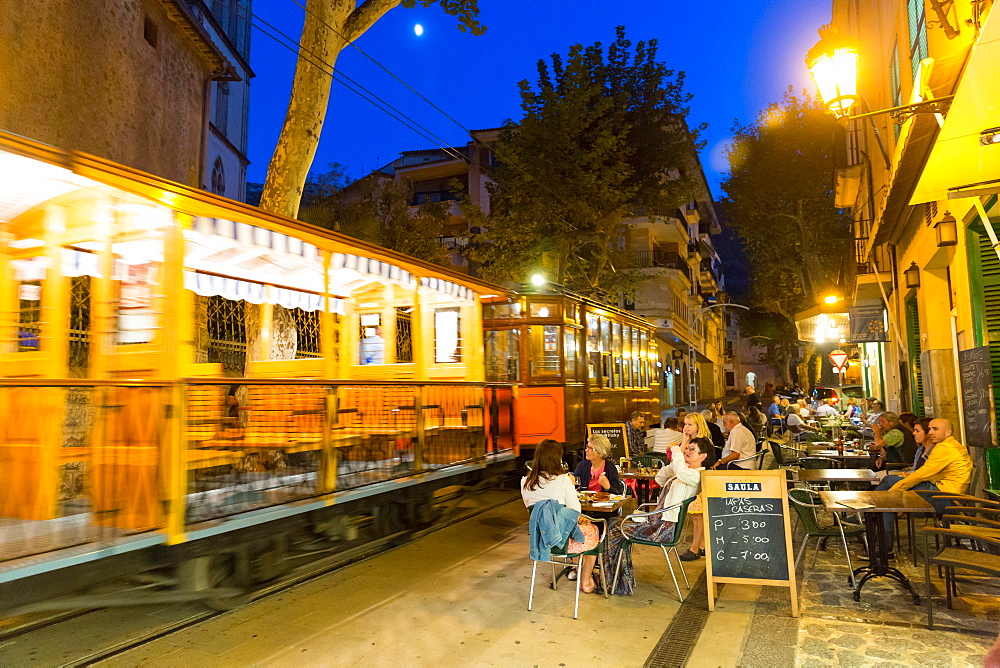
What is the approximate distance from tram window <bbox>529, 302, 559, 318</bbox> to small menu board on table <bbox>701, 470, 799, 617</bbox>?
624 centimetres

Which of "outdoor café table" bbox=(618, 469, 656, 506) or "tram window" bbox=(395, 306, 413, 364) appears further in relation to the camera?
"tram window" bbox=(395, 306, 413, 364)

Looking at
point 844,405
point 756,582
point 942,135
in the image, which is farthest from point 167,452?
point 844,405

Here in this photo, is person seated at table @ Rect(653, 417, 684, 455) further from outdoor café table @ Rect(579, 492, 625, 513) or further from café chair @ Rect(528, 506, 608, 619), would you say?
café chair @ Rect(528, 506, 608, 619)

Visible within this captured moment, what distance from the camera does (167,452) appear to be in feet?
14.4

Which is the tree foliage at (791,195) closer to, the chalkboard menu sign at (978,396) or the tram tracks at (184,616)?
A: the chalkboard menu sign at (978,396)

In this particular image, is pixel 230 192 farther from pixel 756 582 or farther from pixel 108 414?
A: pixel 756 582

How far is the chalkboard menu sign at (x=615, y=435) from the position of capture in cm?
1126

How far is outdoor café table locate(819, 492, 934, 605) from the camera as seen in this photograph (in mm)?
5301

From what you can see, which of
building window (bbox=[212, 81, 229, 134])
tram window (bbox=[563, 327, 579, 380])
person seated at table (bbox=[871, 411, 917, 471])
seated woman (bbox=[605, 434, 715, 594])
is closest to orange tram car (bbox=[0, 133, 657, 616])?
seated woman (bbox=[605, 434, 715, 594])

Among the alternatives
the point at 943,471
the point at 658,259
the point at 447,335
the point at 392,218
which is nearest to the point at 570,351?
the point at 447,335

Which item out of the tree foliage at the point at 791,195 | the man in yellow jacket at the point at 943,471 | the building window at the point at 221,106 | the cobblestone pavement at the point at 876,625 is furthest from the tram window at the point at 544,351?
the tree foliage at the point at 791,195


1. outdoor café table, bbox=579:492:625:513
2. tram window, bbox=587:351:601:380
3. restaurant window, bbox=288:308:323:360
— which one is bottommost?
outdoor café table, bbox=579:492:625:513

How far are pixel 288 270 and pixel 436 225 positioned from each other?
16019mm

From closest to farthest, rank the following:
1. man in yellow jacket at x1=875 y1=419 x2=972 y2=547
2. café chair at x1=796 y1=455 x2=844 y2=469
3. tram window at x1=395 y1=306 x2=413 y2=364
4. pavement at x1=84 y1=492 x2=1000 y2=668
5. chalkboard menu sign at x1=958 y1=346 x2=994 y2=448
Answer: pavement at x1=84 y1=492 x2=1000 y2=668
man in yellow jacket at x1=875 y1=419 x2=972 y2=547
chalkboard menu sign at x1=958 y1=346 x2=994 y2=448
tram window at x1=395 y1=306 x2=413 y2=364
café chair at x1=796 y1=455 x2=844 y2=469
